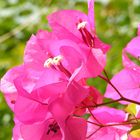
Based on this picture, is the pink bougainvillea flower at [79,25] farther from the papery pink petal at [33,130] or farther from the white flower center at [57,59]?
the papery pink petal at [33,130]

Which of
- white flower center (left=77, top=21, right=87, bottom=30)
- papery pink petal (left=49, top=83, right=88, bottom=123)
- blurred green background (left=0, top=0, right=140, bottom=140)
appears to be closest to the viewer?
papery pink petal (left=49, top=83, right=88, bottom=123)

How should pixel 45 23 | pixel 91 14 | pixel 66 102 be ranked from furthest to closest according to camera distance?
pixel 45 23 < pixel 91 14 < pixel 66 102

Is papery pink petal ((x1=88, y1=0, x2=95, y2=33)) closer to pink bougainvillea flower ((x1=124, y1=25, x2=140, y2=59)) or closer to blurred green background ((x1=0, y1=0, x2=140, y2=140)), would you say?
→ pink bougainvillea flower ((x1=124, y1=25, x2=140, y2=59))

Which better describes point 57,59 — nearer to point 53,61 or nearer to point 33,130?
point 53,61

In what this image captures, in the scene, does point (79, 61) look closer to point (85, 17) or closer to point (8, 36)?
point (85, 17)

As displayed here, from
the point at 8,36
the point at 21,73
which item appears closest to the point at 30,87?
the point at 21,73

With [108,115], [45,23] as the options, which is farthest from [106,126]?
[45,23]

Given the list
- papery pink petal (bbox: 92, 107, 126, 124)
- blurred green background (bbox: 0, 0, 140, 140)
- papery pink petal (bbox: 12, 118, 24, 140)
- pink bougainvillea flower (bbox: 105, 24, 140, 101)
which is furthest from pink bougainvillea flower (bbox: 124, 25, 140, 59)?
blurred green background (bbox: 0, 0, 140, 140)
